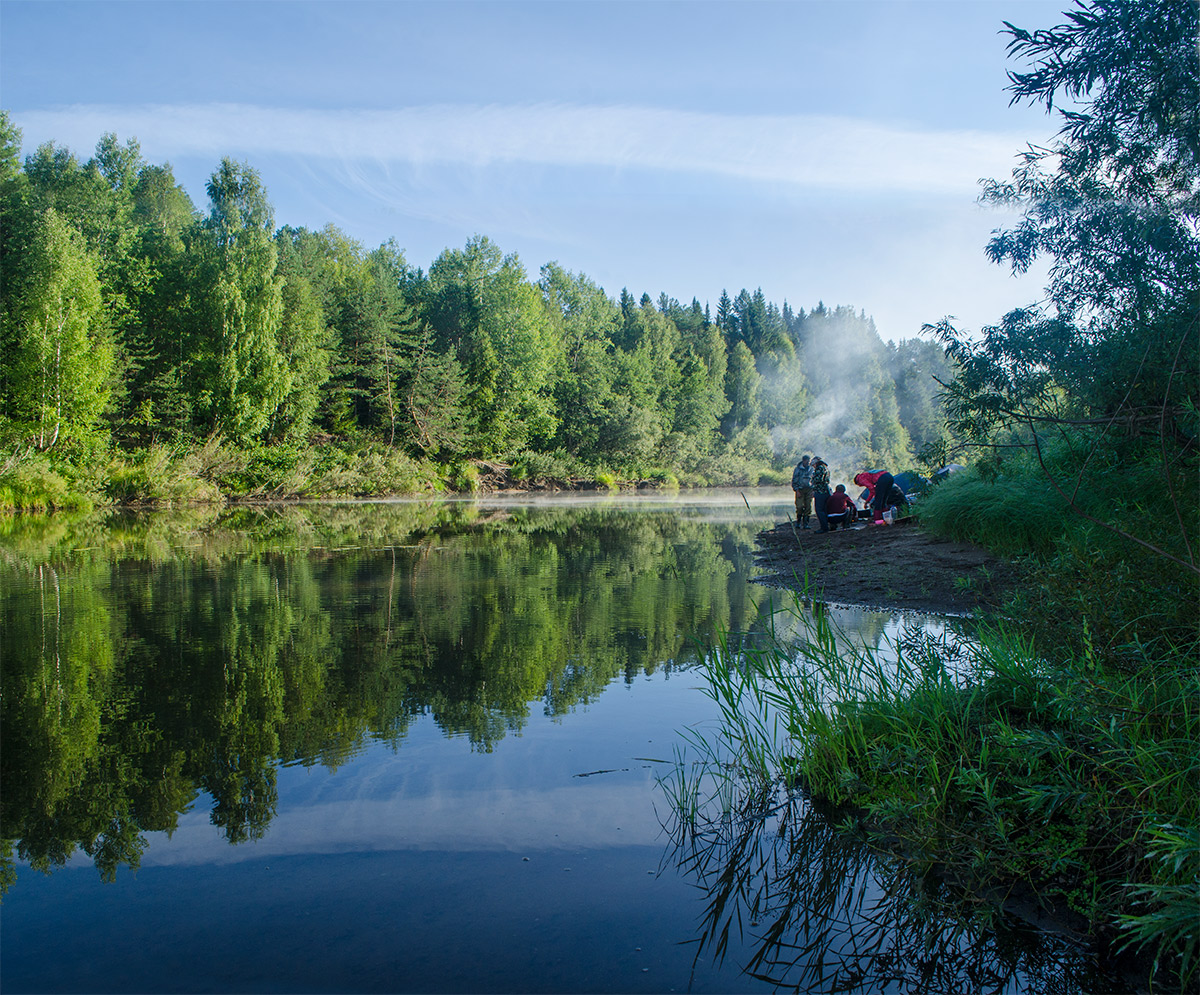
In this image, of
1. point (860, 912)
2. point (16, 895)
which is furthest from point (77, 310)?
point (860, 912)

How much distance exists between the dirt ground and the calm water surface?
3.83 ft

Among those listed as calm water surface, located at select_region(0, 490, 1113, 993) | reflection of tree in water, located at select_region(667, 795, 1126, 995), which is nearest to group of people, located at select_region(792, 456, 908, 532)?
calm water surface, located at select_region(0, 490, 1113, 993)

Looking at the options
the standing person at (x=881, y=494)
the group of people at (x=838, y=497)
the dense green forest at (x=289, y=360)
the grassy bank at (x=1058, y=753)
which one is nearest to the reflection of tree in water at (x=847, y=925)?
the grassy bank at (x=1058, y=753)

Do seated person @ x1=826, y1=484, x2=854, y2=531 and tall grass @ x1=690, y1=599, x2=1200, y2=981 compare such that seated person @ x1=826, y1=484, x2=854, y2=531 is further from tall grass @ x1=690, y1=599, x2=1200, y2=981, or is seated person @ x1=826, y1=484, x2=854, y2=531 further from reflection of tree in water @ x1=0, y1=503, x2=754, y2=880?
tall grass @ x1=690, y1=599, x2=1200, y2=981

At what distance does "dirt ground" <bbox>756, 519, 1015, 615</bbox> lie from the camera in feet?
33.7

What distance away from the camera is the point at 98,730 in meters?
5.68

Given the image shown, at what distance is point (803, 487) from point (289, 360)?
31556 mm

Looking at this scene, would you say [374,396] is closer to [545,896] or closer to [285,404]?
[285,404]

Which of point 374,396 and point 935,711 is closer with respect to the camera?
point 935,711

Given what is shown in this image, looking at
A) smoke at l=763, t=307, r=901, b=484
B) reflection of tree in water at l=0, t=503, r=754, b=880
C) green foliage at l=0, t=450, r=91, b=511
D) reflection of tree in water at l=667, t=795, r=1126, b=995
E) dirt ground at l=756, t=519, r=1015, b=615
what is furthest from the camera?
smoke at l=763, t=307, r=901, b=484

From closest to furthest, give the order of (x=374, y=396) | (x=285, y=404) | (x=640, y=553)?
1. (x=640, y=553)
2. (x=285, y=404)
3. (x=374, y=396)

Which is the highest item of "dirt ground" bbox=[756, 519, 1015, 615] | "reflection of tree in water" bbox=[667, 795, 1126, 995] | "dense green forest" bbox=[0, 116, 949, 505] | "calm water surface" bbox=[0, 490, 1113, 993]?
"dense green forest" bbox=[0, 116, 949, 505]

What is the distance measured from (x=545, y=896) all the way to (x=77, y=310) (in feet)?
117

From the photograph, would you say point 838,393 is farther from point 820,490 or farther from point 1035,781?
point 1035,781
